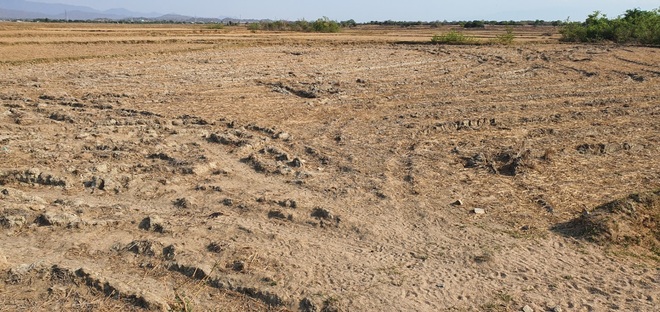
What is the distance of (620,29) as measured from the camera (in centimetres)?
3194

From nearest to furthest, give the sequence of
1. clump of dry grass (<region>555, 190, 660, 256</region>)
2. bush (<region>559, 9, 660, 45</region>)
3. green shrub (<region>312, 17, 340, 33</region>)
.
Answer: clump of dry grass (<region>555, 190, 660, 256</region>) < bush (<region>559, 9, 660, 45</region>) < green shrub (<region>312, 17, 340, 33</region>)

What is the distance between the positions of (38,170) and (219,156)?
8.51 ft

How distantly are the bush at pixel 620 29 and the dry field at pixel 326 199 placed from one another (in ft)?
61.4

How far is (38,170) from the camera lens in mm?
7344

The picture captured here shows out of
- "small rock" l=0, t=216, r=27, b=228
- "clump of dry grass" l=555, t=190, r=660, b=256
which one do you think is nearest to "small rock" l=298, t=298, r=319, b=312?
"clump of dry grass" l=555, t=190, r=660, b=256

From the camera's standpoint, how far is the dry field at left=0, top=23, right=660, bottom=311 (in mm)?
4754

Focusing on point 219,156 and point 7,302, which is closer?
point 7,302

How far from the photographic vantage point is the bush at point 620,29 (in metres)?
29.8

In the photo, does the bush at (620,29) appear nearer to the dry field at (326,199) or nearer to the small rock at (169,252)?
the dry field at (326,199)

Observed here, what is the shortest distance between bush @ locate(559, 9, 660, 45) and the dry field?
61.4ft

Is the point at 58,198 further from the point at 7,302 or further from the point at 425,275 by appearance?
the point at 425,275

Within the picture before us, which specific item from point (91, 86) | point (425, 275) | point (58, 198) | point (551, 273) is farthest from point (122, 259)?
point (91, 86)

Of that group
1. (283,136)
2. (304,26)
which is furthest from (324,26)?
(283,136)

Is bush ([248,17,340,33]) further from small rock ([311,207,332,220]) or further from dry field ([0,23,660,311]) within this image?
small rock ([311,207,332,220])
